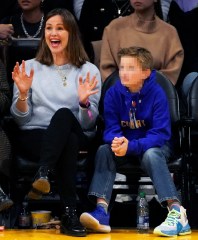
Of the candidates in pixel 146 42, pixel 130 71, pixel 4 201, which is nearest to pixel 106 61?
pixel 146 42

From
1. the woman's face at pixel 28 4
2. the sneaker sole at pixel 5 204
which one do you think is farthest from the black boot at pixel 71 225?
the woman's face at pixel 28 4

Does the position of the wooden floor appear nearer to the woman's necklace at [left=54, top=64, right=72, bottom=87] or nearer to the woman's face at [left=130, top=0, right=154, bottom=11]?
the woman's necklace at [left=54, top=64, right=72, bottom=87]

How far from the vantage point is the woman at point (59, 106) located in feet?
14.9

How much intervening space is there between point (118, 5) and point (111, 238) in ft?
7.78

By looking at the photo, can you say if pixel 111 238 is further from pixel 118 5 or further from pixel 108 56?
pixel 118 5

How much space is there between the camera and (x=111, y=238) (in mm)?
4348

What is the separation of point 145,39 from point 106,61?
351 mm

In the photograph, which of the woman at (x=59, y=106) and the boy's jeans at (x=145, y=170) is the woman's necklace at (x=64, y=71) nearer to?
the woman at (x=59, y=106)

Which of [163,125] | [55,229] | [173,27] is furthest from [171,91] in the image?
[55,229]

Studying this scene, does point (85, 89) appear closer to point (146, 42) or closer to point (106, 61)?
point (106, 61)

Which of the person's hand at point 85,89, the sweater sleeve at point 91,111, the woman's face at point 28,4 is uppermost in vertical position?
the woman's face at point 28,4

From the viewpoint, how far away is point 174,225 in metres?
4.45

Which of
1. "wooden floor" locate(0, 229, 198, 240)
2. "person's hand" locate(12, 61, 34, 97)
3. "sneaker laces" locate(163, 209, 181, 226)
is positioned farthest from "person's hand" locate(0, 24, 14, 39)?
"sneaker laces" locate(163, 209, 181, 226)

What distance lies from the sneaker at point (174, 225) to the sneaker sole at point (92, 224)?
31cm
